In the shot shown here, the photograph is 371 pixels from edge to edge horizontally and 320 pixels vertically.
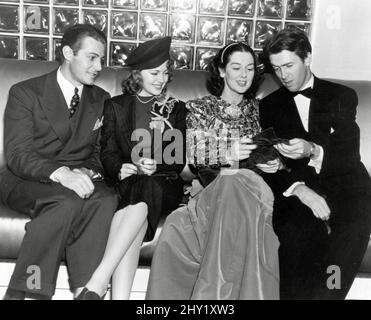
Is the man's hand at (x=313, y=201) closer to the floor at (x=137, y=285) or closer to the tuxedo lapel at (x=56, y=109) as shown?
the floor at (x=137, y=285)

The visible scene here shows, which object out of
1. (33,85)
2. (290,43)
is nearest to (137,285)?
(33,85)

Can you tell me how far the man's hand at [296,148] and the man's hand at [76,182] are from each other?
740mm

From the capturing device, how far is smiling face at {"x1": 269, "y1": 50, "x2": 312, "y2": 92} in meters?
2.22

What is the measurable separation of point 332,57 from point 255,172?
1.16m

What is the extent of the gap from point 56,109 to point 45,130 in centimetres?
10

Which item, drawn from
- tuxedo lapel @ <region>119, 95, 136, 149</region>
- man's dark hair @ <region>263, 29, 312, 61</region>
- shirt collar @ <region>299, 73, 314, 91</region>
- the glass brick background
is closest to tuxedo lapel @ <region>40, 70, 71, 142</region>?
tuxedo lapel @ <region>119, 95, 136, 149</region>

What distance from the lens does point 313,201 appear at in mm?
2014

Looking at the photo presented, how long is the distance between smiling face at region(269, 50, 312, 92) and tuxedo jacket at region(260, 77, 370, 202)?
0.24 feet

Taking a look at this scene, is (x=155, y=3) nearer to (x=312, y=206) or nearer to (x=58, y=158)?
(x=58, y=158)

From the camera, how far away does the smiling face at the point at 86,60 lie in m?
2.28

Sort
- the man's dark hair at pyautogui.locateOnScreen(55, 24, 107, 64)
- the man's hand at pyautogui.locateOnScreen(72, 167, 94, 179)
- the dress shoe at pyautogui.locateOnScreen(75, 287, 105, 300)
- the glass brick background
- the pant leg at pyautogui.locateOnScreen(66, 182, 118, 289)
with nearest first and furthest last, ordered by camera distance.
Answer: the dress shoe at pyautogui.locateOnScreen(75, 287, 105, 300) → the pant leg at pyautogui.locateOnScreen(66, 182, 118, 289) → the man's hand at pyautogui.locateOnScreen(72, 167, 94, 179) → the man's dark hair at pyautogui.locateOnScreen(55, 24, 107, 64) → the glass brick background

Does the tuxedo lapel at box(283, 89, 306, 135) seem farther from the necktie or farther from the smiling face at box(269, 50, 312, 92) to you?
the necktie

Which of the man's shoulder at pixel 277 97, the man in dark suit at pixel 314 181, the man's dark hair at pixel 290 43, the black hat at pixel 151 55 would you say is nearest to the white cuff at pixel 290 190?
the man in dark suit at pixel 314 181
